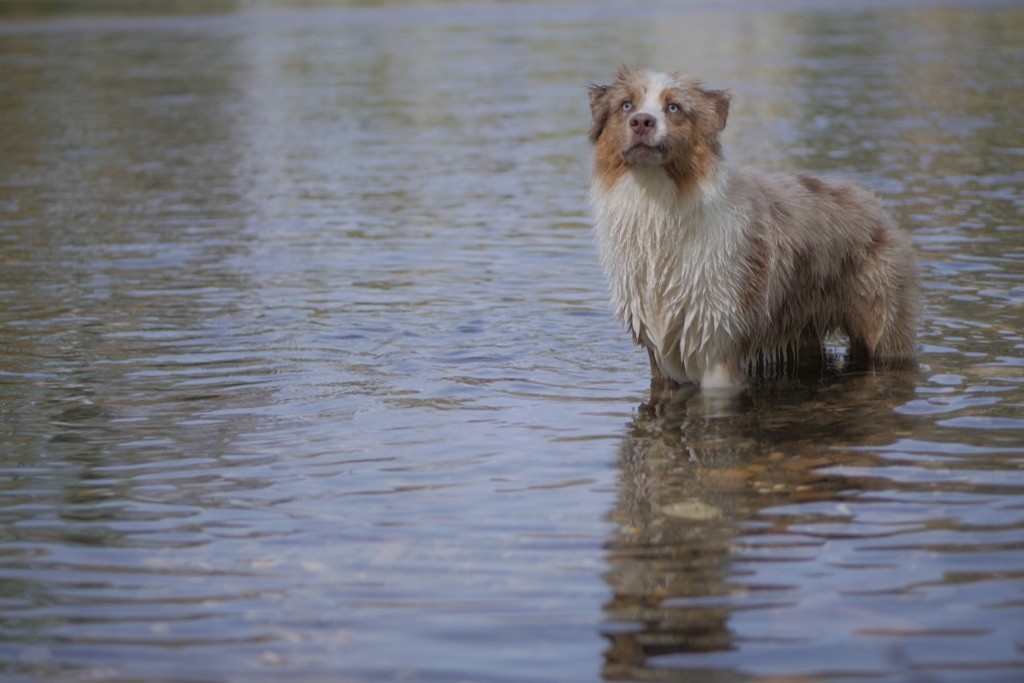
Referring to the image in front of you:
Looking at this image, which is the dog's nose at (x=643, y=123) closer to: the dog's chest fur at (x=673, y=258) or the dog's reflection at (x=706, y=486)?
the dog's chest fur at (x=673, y=258)

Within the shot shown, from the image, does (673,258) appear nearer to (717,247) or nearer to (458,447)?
(717,247)

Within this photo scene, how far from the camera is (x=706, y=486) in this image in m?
7.16

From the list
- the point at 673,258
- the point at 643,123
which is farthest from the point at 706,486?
the point at 643,123

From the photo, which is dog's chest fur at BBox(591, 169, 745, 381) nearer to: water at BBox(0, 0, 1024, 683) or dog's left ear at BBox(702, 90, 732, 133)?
dog's left ear at BBox(702, 90, 732, 133)

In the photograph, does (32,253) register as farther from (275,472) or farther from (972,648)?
(972,648)

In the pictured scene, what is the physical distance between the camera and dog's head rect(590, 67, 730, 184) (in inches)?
319

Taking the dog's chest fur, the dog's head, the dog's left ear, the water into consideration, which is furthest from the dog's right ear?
the water

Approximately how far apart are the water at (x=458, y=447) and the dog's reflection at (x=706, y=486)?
0.07 ft

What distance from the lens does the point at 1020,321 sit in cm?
1023

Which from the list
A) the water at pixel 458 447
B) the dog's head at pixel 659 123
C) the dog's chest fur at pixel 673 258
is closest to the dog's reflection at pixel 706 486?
the water at pixel 458 447

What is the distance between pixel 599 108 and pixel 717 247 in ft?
3.40

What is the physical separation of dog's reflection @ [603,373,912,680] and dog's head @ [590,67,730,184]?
1425 mm

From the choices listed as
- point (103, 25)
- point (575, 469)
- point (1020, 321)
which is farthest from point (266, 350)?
point (103, 25)

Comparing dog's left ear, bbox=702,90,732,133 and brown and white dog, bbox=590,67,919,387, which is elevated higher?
dog's left ear, bbox=702,90,732,133
